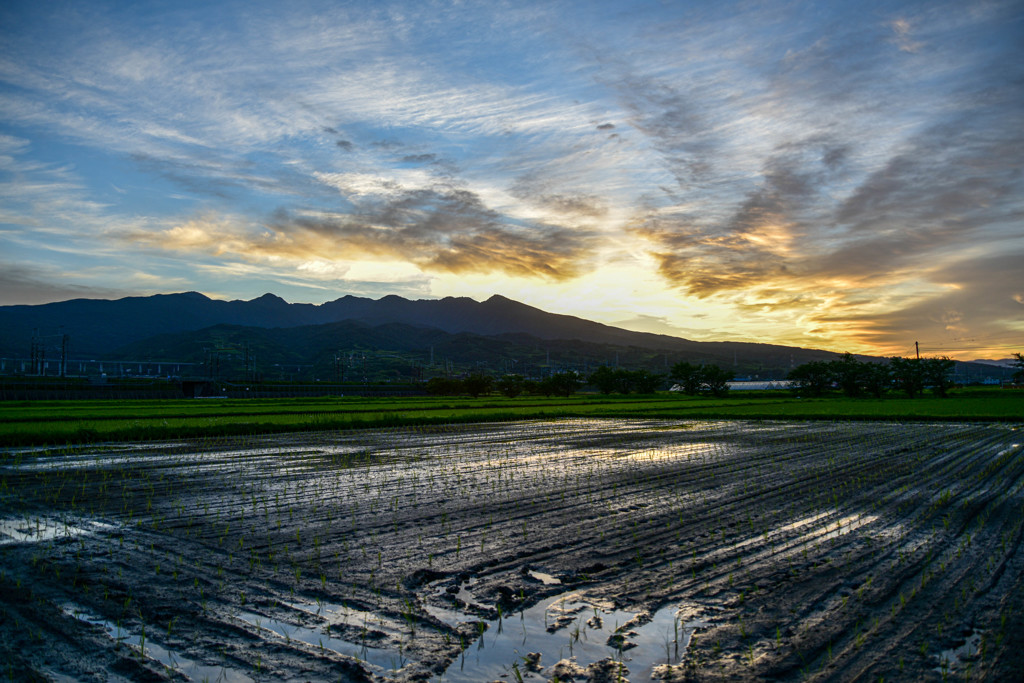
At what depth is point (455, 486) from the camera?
533 inches

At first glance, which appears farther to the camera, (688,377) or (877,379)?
(688,377)

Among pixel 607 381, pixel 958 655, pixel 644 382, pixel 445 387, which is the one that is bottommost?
pixel 958 655

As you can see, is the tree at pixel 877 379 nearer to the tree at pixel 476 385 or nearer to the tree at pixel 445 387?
the tree at pixel 476 385

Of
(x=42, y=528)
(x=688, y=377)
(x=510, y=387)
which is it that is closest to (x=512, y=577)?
(x=42, y=528)

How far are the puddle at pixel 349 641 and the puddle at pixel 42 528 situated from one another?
5224mm

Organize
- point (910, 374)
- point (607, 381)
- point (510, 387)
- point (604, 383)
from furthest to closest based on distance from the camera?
point (604, 383) → point (607, 381) → point (510, 387) → point (910, 374)

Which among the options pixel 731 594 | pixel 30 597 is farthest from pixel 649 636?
pixel 30 597

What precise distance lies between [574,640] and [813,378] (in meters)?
108

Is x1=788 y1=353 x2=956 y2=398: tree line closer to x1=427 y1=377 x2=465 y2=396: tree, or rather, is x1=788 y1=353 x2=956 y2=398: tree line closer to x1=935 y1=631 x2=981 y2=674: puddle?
x1=427 y1=377 x2=465 y2=396: tree

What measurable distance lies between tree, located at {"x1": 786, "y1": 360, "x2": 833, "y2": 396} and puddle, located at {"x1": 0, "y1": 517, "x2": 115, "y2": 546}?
104 meters

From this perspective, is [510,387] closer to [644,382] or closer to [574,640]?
[644,382]

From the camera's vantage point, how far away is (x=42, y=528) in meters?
9.63

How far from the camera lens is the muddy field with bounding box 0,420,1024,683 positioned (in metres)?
4.98

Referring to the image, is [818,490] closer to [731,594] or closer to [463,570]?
[731,594]
